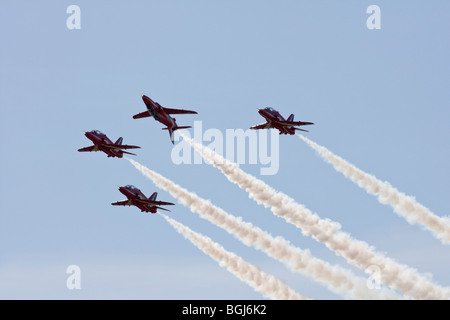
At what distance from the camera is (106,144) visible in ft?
612

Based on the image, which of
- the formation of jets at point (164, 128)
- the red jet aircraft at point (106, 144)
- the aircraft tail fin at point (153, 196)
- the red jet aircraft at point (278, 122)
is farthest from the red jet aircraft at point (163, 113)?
the red jet aircraft at point (278, 122)

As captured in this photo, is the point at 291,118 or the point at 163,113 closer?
the point at 163,113

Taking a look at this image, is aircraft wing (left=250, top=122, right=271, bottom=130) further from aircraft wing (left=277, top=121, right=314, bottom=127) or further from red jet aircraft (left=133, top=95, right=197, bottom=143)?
red jet aircraft (left=133, top=95, right=197, bottom=143)

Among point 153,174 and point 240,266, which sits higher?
point 153,174

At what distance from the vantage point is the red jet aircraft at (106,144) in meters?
186

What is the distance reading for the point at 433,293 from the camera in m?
167

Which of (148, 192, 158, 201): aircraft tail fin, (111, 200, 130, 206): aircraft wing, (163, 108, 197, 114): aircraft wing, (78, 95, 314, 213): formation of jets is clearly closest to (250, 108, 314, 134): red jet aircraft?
(78, 95, 314, 213): formation of jets

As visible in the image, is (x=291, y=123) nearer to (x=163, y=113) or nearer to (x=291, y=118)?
(x=291, y=118)

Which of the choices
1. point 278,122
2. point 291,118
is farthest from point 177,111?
point 291,118
